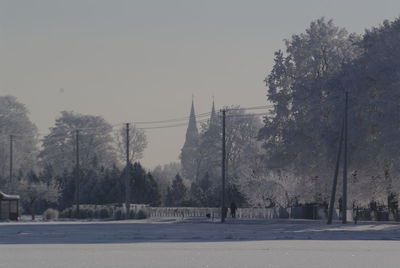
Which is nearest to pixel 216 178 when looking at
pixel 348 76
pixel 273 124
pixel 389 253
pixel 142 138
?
pixel 142 138

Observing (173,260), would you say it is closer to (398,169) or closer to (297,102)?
(398,169)

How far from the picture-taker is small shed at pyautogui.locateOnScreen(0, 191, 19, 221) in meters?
77.5

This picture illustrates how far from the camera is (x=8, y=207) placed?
77.8m

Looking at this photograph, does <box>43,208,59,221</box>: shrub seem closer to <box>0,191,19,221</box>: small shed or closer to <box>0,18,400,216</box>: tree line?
<box>0,191,19,221</box>: small shed

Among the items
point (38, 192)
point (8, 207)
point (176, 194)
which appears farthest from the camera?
point (176, 194)

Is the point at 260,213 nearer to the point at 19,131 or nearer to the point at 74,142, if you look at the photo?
the point at 74,142

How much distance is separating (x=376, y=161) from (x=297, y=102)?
11180 millimetres

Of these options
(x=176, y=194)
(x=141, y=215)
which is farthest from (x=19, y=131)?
(x=141, y=215)

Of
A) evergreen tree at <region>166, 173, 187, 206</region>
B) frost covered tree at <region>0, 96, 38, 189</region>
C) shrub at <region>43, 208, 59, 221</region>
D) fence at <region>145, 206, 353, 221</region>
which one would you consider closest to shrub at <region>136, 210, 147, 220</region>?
fence at <region>145, 206, 353, 221</region>

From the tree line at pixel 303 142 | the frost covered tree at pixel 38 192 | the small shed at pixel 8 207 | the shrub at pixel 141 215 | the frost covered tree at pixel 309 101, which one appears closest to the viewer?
Answer: the tree line at pixel 303 142

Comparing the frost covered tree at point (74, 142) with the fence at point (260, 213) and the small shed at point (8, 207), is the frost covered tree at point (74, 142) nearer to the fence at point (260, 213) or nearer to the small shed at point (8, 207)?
the fence at point (260, 213)

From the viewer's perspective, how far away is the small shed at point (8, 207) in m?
77.5

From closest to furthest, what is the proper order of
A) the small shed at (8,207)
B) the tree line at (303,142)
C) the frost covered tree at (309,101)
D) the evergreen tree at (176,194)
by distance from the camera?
the tree line at (303,142), the frost covered tree at (309,101), the small shed at (8,207), the evergreen tree at (176,194)

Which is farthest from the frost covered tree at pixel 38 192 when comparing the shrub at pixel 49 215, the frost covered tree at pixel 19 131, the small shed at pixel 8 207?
the small shed at pixel 8 207
